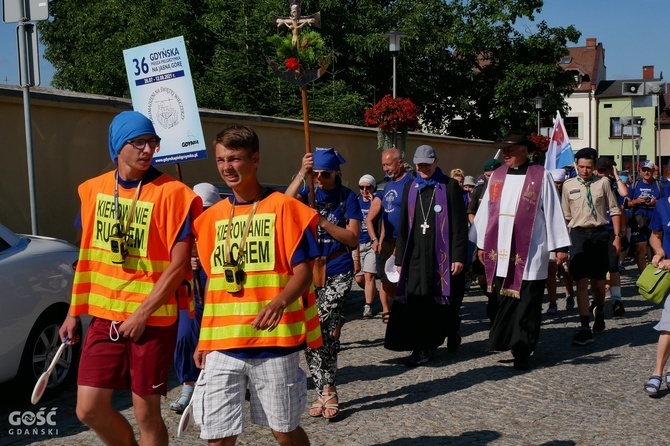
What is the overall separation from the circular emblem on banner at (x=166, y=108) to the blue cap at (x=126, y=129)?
4604 millimetres

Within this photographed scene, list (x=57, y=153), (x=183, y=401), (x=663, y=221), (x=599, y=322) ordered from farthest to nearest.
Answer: (x=57, y=153)
(x=599, y=322)
(x=663, y=221)
(x=183, y=401)

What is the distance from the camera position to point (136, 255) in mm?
4043

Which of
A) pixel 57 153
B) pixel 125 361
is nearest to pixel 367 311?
pixel 57 153

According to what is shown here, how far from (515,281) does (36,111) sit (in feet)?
19.5

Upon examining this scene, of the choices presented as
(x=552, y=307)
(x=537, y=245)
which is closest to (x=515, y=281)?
(x=537, y=245)

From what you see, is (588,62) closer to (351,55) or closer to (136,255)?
(351,55)

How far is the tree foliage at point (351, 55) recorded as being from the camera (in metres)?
29.7

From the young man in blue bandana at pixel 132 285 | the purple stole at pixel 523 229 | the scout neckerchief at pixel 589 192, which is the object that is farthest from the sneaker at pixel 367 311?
the young man in blue bandana at pixel 132 285

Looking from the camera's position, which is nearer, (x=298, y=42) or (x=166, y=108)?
(x=298, y=42)

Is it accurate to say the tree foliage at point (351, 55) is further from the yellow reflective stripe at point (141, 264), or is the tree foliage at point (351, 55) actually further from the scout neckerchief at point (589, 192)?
the yellow reflective stripe at point (141, 264)

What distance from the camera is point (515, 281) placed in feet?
26.1

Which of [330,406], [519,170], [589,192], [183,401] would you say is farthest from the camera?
[589,192]

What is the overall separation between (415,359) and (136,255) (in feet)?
14.3

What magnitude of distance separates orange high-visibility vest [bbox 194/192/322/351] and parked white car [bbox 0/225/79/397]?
272cm
